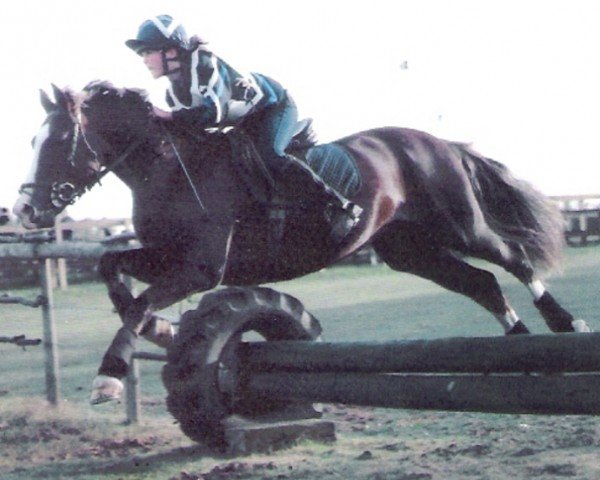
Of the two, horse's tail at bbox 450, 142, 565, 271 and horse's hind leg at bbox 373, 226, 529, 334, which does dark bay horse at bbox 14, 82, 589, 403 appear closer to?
horse's hind leg at bbox 373, 226, 529, 334

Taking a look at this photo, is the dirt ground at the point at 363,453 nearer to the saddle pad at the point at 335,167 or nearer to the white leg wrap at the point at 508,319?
the white leg wrap at the point at 508,319

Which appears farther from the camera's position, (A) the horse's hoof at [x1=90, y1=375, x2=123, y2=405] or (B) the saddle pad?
(B) the saddle pad

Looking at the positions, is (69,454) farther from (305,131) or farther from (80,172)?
(305,131)

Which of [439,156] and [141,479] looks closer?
[141,479]

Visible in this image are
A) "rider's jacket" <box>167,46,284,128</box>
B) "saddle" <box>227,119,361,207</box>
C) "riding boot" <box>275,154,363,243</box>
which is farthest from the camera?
"riding boot" <box>275,154,363,243</box>

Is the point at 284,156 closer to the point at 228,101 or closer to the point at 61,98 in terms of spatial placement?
the point at 228,101

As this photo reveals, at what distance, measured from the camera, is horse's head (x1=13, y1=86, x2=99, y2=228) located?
5.00 metres

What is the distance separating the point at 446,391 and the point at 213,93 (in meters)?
1.73

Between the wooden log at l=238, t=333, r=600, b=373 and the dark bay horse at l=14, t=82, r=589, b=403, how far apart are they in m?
0.47

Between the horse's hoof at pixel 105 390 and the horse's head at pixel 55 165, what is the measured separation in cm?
94

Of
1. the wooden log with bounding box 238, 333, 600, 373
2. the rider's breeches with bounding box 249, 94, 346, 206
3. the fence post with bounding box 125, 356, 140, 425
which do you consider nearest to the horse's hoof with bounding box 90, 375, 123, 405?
the wooden log with bounding box 238, 333, 600, 373

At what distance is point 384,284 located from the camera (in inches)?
768

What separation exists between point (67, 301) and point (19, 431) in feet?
36.9

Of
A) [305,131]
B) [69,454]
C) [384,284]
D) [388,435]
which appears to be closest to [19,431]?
[69,454]
